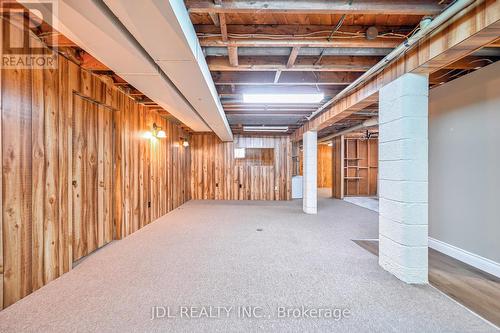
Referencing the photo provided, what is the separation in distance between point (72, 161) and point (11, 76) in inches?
38.4

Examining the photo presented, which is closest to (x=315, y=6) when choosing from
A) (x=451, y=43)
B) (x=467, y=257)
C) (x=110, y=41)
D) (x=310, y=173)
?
(x=451, y=43)

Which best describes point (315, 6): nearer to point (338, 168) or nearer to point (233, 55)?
point (233, 55)

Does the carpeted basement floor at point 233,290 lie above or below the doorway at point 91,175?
below

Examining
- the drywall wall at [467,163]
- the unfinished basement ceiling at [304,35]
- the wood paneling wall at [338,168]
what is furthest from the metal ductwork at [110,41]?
the wood paneling wall at [338,168]

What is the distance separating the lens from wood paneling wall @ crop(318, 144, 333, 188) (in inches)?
423

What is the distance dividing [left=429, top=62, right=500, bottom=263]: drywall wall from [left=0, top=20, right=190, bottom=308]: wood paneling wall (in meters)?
4.61

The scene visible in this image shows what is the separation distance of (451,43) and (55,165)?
3.69m

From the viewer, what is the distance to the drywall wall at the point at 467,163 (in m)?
2.28

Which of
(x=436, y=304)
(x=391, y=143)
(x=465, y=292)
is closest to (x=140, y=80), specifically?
(x=391, y=143)

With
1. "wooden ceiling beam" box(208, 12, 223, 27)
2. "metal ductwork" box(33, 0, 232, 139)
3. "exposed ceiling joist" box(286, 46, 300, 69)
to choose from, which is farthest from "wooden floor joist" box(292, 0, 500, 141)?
"metal ductwork" box(33, 0, 232, 139)

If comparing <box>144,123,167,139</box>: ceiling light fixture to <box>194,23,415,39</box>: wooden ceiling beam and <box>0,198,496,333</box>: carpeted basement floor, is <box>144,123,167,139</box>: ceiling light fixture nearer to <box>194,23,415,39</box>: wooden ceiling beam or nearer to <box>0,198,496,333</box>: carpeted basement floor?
<box>0,198,496,333</box>: carpeted basement floor

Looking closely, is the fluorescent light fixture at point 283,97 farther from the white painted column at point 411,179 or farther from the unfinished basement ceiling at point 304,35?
the white painted column at point 411,179

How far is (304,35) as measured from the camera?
1907mm

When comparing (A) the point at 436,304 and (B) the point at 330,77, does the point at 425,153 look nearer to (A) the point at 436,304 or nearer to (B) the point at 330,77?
(A) the point at 436,304
